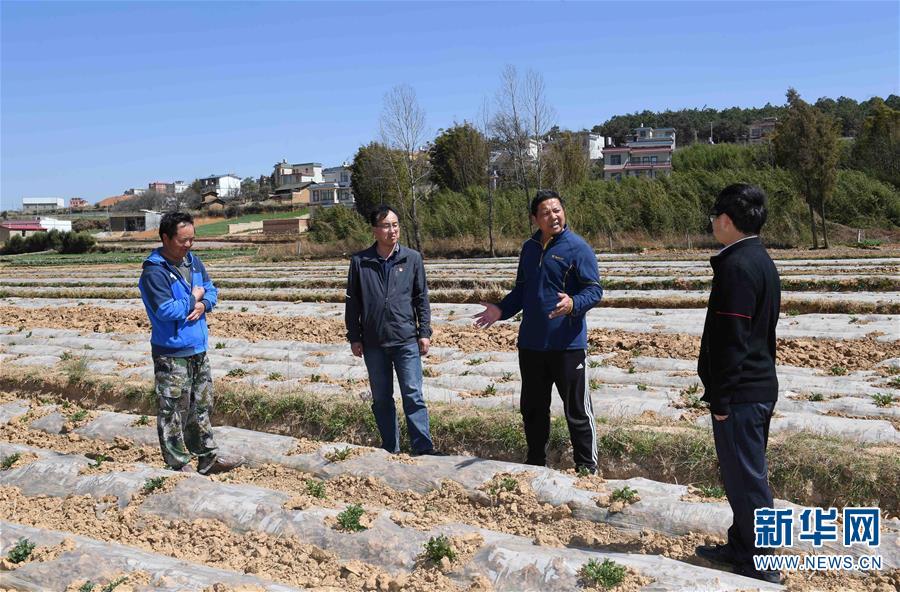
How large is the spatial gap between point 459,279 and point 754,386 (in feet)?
48.8

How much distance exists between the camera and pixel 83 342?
12555mm

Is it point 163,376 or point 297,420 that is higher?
point 163,376

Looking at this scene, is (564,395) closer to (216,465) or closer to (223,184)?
(216,465)

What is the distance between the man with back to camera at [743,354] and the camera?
393 centimetres

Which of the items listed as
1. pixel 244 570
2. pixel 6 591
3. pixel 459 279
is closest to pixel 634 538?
pixel 244 570

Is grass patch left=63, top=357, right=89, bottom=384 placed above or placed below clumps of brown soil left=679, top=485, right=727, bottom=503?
above

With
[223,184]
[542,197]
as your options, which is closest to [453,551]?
[542,197]

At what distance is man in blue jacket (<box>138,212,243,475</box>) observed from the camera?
5820 mm

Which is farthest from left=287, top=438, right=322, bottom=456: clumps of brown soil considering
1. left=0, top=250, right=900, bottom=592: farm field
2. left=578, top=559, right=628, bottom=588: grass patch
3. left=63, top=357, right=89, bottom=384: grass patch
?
left=63, top=357, right=89, bottom=384: grass patch

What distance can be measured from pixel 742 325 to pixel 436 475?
2584 millimetres

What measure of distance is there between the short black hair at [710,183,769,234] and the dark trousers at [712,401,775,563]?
92 cm

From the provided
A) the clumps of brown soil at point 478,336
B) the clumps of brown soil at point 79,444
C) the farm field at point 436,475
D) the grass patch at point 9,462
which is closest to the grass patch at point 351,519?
the farm field at point 436,475

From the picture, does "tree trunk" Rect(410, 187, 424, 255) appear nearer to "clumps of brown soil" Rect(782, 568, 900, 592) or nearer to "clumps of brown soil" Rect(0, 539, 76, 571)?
"clumps of brown soil" Rect(0, 539, 76, 571)

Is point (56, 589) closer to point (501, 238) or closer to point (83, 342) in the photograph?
point (83, 342)
